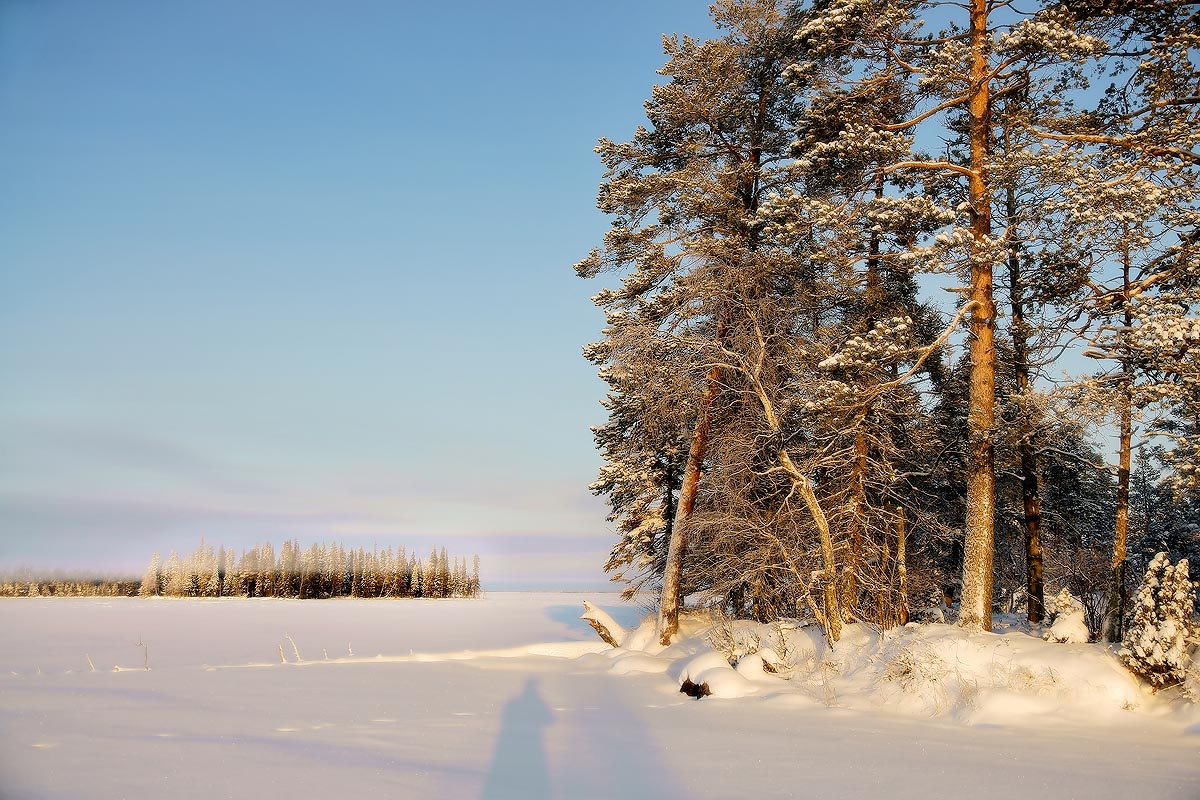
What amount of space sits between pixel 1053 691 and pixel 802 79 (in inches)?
435

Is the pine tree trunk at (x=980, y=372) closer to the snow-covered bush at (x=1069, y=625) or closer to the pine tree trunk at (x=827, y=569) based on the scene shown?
the snow-covered bush at (x=1069, y=625)

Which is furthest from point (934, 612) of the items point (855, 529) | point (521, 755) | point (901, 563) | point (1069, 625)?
point (521, 755)

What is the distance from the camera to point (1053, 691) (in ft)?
31.0

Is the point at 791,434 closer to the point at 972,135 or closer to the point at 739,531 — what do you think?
the point at 739,531

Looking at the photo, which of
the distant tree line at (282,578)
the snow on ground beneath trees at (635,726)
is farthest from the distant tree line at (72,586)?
the snow on ground beneath trees at (635,726)

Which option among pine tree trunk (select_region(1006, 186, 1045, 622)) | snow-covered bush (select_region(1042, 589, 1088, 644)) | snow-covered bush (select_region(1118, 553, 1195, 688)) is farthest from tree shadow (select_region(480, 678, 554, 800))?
pine tree trunk (select_region(1006, 186, 1045, 622))

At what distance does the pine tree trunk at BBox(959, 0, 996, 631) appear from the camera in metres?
12.1

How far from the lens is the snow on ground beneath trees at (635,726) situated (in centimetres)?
629

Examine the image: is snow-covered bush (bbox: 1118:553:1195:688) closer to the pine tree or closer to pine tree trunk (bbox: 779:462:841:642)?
pine tree trunk (bbox: 779:462:841:642)

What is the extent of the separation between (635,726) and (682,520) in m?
8.87

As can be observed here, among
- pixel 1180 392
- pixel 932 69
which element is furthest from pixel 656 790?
pixel 932 69

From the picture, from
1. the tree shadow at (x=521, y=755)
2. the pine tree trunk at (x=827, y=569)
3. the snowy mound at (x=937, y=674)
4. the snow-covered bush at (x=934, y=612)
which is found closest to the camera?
the tree shadow at (x=521, y=755)

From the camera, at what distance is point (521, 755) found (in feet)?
24.9

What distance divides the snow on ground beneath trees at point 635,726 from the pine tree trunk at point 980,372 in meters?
1.14
